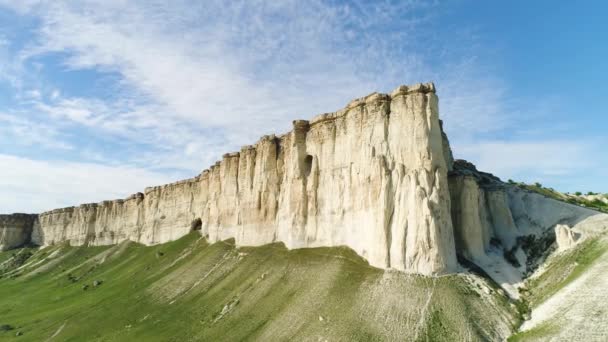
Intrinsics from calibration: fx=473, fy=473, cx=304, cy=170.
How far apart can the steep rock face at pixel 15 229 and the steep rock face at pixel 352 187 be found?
76103mm

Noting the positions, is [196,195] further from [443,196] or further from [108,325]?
[443,196]

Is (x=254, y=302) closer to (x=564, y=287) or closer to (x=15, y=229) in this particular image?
(x=564, y=287)

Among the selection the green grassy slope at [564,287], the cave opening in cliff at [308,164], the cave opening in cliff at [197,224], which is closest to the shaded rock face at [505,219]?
the green grassy slope at [564,287]

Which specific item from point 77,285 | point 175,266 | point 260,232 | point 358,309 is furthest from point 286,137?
point 77,285

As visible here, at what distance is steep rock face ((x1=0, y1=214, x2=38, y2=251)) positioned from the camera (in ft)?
439

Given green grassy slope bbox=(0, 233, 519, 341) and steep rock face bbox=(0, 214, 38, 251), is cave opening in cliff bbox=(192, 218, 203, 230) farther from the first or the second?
steep rock face bbox=(0, 214, 38, 251)

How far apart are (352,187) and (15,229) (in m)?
122

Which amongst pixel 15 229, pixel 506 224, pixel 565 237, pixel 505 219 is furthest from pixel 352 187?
pixel 15 229

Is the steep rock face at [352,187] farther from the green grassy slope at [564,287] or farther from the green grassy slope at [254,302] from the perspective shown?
the green grassy slope at [564,287]

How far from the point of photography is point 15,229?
13525 centimetres

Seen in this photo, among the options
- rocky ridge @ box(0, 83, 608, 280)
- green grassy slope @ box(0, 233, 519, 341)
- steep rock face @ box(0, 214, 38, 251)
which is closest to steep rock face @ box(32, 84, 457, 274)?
rocky ridge @ box(0, 83, 608, 280)

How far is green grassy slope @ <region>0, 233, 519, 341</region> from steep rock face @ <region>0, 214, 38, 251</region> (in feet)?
187

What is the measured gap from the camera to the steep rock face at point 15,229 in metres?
134

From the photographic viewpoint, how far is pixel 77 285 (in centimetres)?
8344
